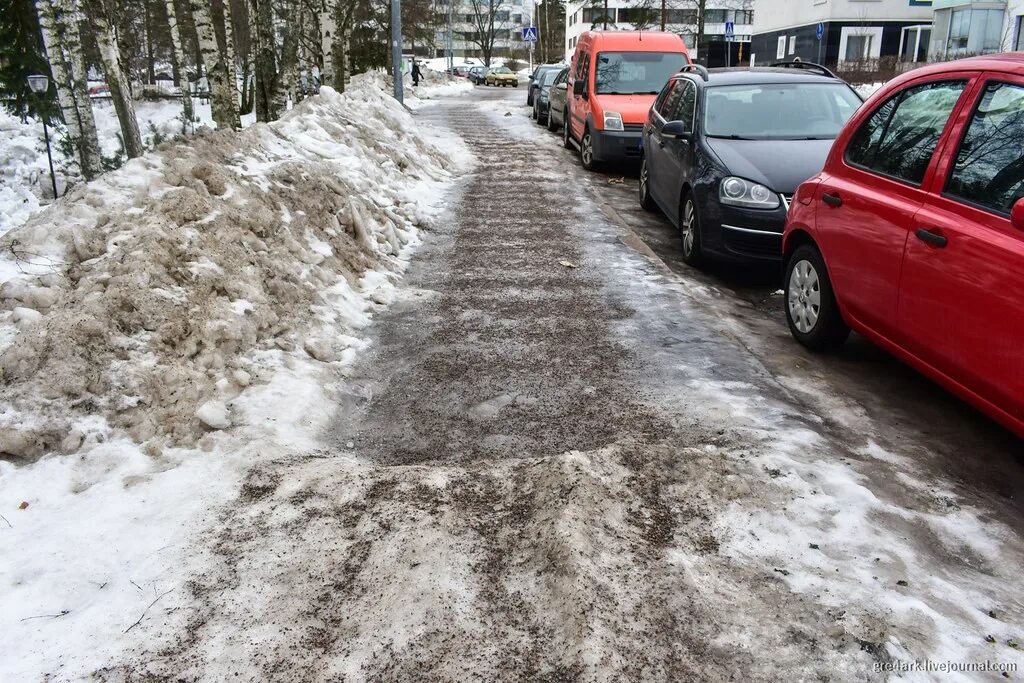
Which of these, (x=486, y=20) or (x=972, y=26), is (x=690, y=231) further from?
(x=486, y=20)

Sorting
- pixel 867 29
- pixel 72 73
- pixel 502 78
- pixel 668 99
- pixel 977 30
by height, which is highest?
pixel 867 29

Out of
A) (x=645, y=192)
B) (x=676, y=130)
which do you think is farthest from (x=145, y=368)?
(x=645, y=192)

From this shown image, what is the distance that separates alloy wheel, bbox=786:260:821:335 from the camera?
209 inches

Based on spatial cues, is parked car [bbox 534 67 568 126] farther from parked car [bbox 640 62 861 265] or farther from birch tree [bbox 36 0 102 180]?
parked car [bbox 640 62 861 265]

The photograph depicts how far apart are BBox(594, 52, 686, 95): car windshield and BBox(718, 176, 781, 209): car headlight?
7144 mm

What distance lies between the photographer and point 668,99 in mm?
9641

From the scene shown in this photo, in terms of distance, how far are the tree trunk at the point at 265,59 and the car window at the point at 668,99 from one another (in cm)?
1069

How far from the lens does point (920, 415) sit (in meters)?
4.50

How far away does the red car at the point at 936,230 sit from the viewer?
355cm

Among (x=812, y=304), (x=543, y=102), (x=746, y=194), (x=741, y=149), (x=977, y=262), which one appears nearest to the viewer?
(x=977, y=262)

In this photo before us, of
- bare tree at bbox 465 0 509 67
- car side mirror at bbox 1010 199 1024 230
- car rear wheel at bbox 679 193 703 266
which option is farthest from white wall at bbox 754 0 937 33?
car side mirror at bbox 1010 199 1024 230

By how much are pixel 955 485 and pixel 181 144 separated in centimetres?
672

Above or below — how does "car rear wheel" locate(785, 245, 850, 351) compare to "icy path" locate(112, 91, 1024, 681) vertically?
above

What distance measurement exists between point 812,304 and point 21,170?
64.2 feet
